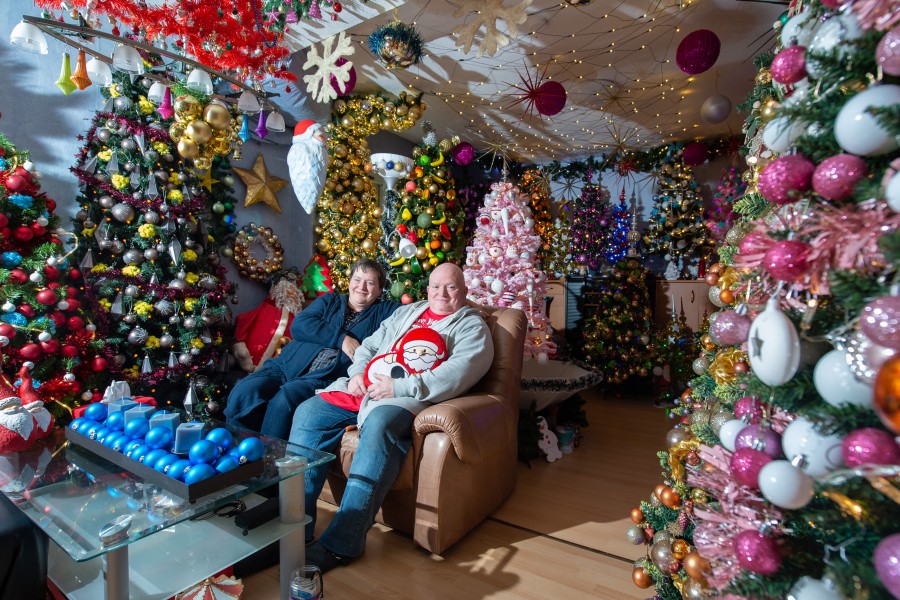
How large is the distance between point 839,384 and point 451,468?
5.11 feet

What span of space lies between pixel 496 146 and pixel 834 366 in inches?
224

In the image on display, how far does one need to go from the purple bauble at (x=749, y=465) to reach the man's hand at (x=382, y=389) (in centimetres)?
155

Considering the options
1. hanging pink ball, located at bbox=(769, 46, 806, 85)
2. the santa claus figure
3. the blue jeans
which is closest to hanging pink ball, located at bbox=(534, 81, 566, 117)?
the santa claus figure

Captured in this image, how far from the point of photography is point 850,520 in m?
0.69

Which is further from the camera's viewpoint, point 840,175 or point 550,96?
point 550,96

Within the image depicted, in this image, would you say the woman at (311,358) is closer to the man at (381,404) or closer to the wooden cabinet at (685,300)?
the man at (381,404)

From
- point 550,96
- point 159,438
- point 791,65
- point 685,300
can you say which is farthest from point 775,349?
point 685,300

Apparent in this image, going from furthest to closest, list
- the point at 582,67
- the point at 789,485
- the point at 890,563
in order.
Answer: the point at 582,67
the point at 789,485
the point at 890,563

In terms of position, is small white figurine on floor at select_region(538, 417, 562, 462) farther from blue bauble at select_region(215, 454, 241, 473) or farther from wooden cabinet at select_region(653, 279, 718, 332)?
wooden cabinet at select_region(653, 279, 718, 332)

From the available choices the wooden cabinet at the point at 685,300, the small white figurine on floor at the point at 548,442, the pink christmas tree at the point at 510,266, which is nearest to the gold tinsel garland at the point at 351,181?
the pink christmas tree at the point at 510,266

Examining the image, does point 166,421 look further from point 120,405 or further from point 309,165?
point 309,165

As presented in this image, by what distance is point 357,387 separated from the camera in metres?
2.38

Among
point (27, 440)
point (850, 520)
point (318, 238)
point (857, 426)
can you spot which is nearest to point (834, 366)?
point (857, 426)

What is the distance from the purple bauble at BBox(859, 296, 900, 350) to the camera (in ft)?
1.91
